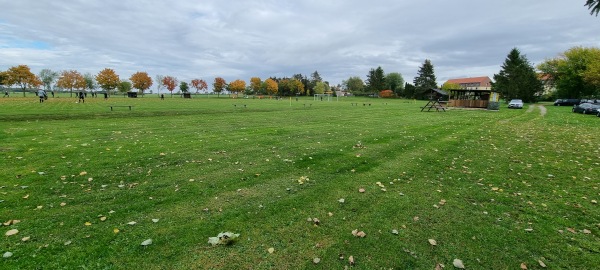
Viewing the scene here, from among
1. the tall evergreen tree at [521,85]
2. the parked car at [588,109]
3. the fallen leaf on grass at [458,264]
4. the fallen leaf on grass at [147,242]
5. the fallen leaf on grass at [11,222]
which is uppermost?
the tall evergreen tree at [521,85]

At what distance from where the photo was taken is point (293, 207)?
544 cm

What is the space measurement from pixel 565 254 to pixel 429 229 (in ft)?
5.55

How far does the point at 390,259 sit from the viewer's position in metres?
3.88

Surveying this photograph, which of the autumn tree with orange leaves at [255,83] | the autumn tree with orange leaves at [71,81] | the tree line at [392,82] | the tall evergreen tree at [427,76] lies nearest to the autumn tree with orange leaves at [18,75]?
the tree line at [392,82]

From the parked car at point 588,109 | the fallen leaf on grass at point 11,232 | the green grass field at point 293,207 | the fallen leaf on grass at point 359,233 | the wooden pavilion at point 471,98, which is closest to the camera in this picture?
the green grass field at point 293,207

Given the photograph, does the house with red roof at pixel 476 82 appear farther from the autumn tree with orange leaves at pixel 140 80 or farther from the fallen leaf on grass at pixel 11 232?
the fallen leaf on grass at pixel 11 232

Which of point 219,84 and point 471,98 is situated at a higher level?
point 219,84

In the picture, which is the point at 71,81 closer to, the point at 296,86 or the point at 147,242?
the point at 296,86

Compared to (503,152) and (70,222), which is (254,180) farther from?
(503,152)

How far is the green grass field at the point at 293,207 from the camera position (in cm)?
393

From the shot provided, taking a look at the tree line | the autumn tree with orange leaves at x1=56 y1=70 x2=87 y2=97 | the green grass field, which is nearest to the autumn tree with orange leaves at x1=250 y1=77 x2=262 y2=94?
the tree line

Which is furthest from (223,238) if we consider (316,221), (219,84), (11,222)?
(219,84)

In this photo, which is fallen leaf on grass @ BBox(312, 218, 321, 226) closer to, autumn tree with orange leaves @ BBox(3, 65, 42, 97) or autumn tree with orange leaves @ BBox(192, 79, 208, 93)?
autumn tree with orange leaves @ BBox(3, 65, 42, 97)

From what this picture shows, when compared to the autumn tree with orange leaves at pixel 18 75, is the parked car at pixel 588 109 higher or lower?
lower
